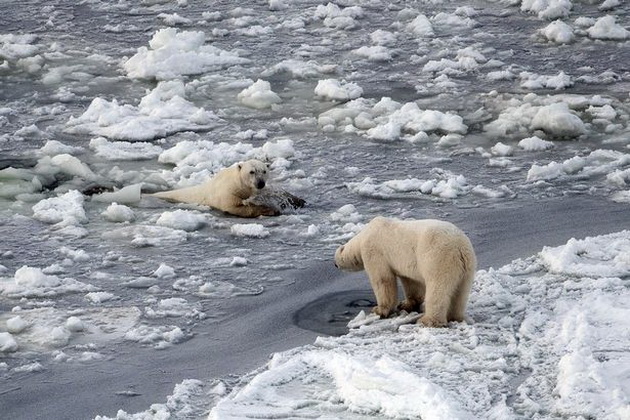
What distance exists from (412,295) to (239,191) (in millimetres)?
2895

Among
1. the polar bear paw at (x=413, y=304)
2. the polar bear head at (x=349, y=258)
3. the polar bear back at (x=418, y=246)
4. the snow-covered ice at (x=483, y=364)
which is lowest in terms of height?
the polar bear paw at (x=413, y=304)

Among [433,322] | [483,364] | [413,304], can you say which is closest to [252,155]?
[413,304]

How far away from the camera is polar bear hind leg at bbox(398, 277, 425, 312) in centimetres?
760

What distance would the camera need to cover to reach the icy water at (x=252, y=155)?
25.2 ft

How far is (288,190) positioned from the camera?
34.6 ft

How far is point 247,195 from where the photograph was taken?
10.2 metres

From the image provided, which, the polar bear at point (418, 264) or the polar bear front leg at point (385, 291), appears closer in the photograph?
the polar bear at point (418, 264)

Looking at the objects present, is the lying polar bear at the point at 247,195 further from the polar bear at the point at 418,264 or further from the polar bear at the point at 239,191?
the polar bear at the point at 418,264

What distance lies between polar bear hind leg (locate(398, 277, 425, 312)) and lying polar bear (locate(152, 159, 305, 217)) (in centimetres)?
262

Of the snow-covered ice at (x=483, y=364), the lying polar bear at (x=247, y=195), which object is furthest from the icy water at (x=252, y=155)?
the snow-covered ice at (x=483, y=364)

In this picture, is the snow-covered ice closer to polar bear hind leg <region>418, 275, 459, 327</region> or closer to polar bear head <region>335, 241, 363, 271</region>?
polar bear hind leg <region>418, 275, 459, 327</region>

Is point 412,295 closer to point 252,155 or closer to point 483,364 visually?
point 483,364

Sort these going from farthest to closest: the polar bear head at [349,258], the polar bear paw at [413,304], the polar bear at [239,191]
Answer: the polar bear at [239,191]
the polar bear head at [349,258]
the polar bear paw at [413,304]

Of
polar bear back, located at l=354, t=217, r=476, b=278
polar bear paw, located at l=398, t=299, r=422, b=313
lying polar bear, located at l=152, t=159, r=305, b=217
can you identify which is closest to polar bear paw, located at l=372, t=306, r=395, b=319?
polar bear paw, located at l=398, t=299, r=422, b=313
